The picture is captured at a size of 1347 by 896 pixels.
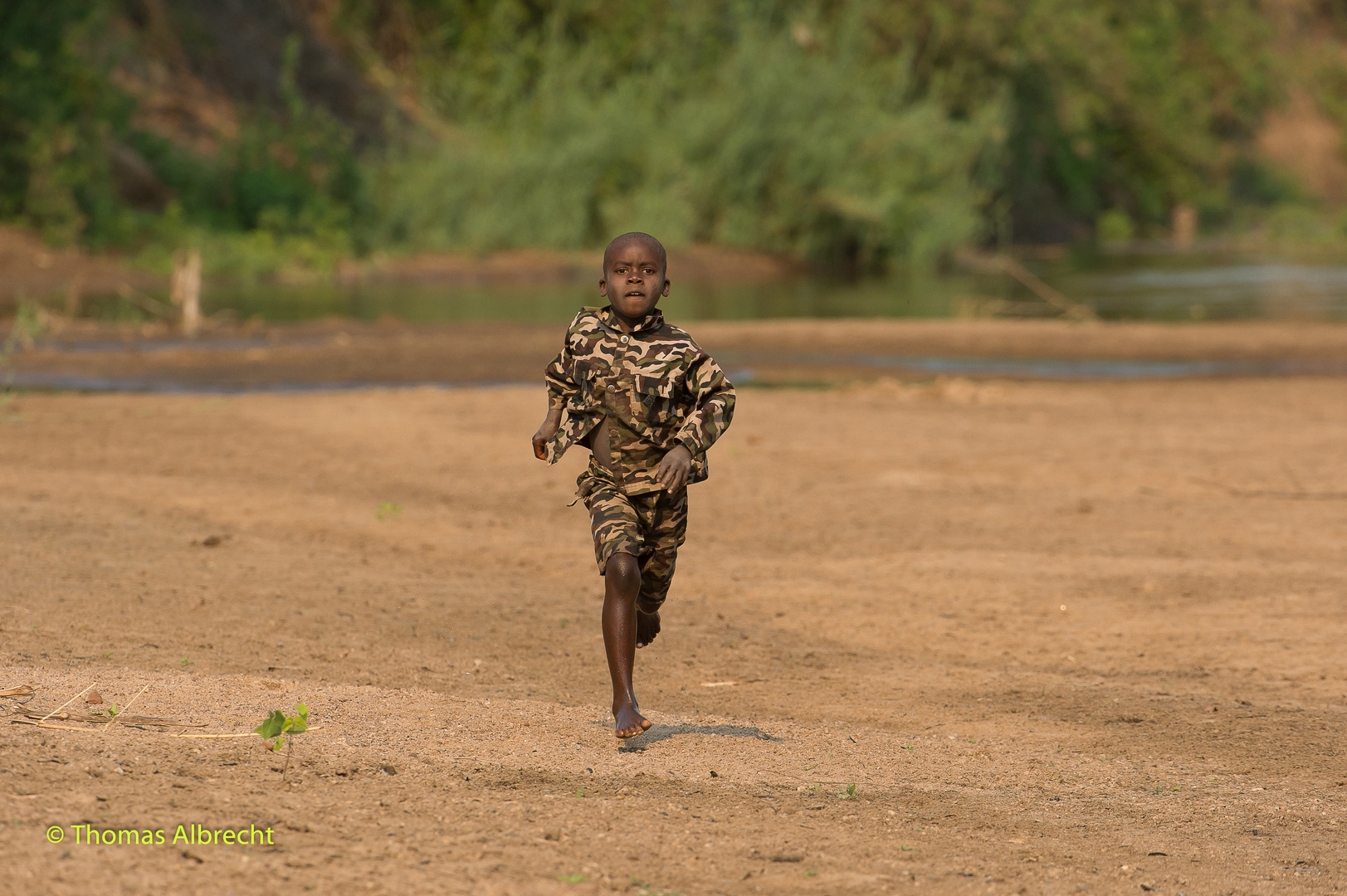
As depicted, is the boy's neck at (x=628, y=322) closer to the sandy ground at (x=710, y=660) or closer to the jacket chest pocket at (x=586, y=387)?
the jacket chest pocket at (x=586, y=387)

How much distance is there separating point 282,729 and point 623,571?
1105 mm

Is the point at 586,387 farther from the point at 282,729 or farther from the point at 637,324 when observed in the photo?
the point at 282,729

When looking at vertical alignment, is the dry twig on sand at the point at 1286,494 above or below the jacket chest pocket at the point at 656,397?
below

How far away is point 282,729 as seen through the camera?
469cm

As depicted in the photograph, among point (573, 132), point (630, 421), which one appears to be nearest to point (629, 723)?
point (630, 421)

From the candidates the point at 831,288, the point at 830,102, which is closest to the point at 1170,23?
the point at 830,102

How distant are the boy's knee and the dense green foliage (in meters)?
31.9

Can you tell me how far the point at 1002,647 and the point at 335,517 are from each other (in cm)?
447

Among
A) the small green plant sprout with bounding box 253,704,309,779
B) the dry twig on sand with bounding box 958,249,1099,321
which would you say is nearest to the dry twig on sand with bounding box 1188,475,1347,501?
the small green plant sprout with bounding box 253,704,309,779

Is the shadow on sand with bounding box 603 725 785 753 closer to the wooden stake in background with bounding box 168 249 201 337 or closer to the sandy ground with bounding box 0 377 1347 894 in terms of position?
the sandy ground with bounding box 0 377 1347 894

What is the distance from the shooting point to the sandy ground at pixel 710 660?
Result: 403 centimetres

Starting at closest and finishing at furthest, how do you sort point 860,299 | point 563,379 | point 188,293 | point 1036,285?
point 563,379 → point 188,293 → point 860,299 → point 1036,285

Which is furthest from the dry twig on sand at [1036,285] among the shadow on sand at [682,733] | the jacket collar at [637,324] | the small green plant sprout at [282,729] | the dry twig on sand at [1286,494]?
the small green plant sprout at [282,729]

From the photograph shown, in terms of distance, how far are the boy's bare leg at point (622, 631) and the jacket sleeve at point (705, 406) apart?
40 centimetres
